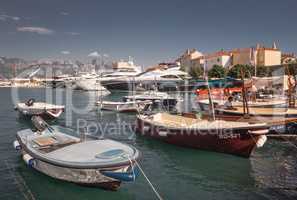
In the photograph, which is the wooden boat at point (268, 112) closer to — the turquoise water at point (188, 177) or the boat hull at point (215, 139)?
the turquoise water at point (188, 177)

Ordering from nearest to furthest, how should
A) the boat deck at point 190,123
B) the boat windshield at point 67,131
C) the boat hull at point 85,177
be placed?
the boat hull at point 85,177, the boat windshield at point 67,131, the boat deck at point 190,123

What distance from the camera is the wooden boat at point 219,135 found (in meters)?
16.1

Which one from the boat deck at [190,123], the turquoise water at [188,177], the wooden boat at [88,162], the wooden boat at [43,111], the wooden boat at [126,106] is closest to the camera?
the wooden boat at [88,162]

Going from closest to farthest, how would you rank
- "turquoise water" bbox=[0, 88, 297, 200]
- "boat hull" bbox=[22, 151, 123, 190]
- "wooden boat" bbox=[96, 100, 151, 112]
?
1. "boat hull" bbox=[22, 151, 123, 190]
2. "turquoise water" bbox=[0, 88, 297, 200]
3. "wooden boat" bbox=[96, 100, 151, 112]

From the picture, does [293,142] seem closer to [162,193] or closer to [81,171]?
[162,193]

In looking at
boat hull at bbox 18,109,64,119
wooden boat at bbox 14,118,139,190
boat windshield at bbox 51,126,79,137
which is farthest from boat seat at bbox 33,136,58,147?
boat hull at bbox 18,109,64,119

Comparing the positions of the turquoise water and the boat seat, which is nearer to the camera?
the turquoise water

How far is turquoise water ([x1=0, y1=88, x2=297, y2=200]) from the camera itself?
39.0ft

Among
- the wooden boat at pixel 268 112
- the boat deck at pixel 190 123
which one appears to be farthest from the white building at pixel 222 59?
the boat deck at pixel 190 123

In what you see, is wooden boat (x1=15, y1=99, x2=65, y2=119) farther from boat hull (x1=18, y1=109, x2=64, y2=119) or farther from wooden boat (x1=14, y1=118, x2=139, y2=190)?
wooden boat (x1=14, y1=118, x2=139, y2=190)

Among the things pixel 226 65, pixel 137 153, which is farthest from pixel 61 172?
pixel 226 65

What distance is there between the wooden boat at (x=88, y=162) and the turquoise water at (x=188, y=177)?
0.54 metres

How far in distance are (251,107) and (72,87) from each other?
308ft

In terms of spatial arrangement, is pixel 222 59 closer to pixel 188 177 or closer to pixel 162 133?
pixel 162 133
